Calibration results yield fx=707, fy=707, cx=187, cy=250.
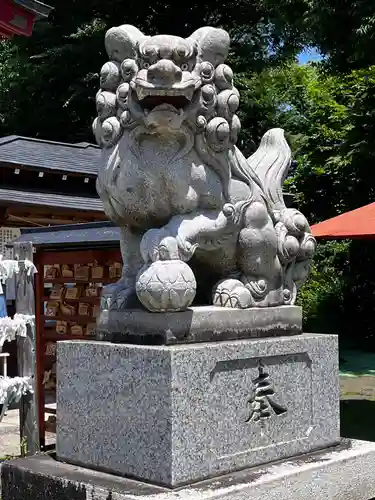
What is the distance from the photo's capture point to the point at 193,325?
3.09 metres

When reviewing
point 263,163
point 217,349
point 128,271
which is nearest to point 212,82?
point 263,163

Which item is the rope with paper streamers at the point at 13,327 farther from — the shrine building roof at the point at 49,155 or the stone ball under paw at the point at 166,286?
the shrine building roof at the point at 49,155

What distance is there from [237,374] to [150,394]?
1.43 ft

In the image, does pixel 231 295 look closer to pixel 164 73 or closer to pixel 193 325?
pixel 193 325

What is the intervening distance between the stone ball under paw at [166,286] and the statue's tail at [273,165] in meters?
0.79

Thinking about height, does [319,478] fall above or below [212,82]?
below

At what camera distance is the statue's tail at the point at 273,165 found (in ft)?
11.9

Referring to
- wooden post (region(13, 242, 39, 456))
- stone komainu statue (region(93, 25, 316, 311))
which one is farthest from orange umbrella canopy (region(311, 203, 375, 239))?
stone komainu statue (region(93, 25, 316, 311))

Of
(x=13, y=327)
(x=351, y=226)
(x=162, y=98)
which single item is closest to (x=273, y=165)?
(x=162, y=98)

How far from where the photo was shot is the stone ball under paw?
9.71 feet

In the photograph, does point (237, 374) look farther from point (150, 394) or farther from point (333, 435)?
point (333, 435)

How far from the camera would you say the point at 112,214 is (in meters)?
3.34

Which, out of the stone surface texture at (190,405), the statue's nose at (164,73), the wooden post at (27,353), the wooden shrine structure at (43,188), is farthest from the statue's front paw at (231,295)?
the wooden shrine structure at (43,188)

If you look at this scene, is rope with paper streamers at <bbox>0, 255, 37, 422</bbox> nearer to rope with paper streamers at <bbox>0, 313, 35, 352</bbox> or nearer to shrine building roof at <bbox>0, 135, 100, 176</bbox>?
rope with paper streamers at <bbox>0, 313, 35, 352</bbox>
